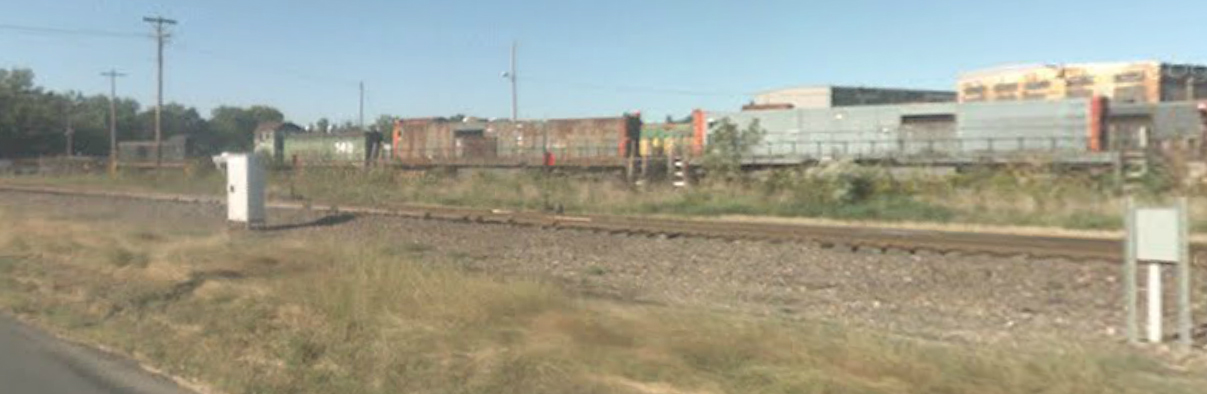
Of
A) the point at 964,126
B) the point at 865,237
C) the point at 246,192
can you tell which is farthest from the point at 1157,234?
the point at 964,126

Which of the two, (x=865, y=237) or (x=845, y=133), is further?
(x=845, y=133)

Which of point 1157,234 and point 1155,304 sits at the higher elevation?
point 1157,234

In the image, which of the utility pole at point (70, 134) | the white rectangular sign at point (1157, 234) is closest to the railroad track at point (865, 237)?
the white rectangular sign at point (1157, 234)

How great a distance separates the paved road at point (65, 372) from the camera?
8094 millimetres

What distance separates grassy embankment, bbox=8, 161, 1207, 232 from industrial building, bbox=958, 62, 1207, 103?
79257 millimetres

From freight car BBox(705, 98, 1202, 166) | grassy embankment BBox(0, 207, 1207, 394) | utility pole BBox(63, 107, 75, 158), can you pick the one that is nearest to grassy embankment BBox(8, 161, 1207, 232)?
grassy embankment BBox(0, 207, 1207, 394)

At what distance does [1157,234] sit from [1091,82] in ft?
403

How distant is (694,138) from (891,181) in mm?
37846

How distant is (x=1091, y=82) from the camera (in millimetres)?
120188

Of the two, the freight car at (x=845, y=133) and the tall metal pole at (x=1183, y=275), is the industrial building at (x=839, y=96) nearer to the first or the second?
the freight car at (x=845, y=133)

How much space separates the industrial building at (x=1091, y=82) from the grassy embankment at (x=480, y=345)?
4114 inches

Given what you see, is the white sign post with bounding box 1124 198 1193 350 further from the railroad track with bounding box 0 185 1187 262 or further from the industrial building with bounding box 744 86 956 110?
the industrial building with bounding box 744 86 956 110

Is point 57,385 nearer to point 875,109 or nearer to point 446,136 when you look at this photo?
point 875,109

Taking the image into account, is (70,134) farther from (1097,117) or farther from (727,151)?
(1097,117)
